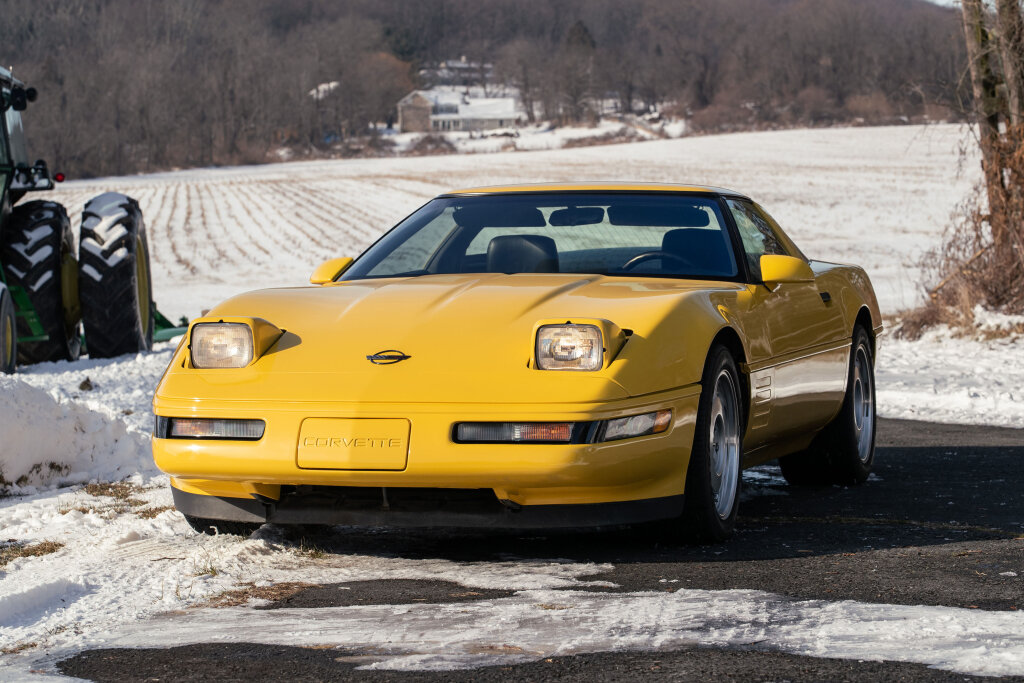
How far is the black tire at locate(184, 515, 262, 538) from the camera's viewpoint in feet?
16.2

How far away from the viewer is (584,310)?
4.48 meters

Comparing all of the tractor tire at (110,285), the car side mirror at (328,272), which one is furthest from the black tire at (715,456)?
the tractor tire at (110,285)

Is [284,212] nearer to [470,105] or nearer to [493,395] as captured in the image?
[493,395]

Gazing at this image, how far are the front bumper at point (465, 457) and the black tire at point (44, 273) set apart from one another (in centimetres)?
703

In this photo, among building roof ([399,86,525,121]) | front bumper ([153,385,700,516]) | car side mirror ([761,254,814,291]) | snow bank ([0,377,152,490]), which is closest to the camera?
front bumper ([153,385,700,516])

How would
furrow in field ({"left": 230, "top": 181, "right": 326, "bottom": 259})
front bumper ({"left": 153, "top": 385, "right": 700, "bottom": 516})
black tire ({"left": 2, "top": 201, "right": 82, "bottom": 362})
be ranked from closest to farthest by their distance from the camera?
1. front bumper ({"left": 153, "top": 385, "right": 700, "bottom": 516})
2. black tire ({"left": 2, "top": 201, "right": 82, "bottom": 362})
3. furrow in field ({"left": 230, "top": 181, "right": 326, "bottom": 259})

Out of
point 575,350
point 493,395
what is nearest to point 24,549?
point 493,395

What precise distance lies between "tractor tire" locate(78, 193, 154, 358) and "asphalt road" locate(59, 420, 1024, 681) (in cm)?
645

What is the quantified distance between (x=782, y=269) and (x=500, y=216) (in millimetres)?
1225

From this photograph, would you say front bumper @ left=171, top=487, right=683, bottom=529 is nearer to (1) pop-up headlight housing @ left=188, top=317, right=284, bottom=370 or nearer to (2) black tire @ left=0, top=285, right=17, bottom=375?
(1) pop-up headlight housing @ left=188, top=317, right=284, bottom=370

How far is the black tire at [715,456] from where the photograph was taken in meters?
4.55

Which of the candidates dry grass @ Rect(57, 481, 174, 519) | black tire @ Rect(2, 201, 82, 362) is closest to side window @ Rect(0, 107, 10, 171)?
black tire @ Rect(2, 201, 82, 362)

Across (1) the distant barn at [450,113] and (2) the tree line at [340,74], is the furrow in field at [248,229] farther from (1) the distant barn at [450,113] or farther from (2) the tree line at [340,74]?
(1) the distant barn at [450,113]

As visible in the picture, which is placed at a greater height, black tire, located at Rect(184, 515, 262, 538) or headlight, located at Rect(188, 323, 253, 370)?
headlight, located at Rect(188, 323, 253, 370)
